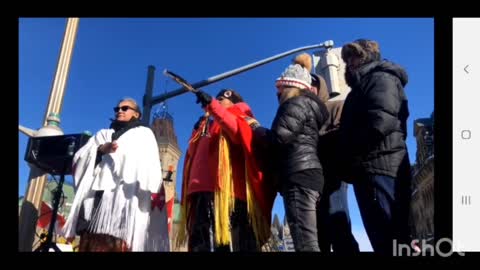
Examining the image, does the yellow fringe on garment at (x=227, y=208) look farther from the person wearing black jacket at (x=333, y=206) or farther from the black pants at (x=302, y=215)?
the person wearing black jacket at (x=333, y=206)

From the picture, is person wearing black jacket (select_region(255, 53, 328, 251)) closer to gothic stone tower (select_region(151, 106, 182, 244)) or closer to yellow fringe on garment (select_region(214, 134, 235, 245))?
yellow fringe on garment (select_region(214, 134, 235, 245))

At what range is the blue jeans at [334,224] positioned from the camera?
2838 mm

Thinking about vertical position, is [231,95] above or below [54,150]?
above

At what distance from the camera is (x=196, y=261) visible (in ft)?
6.39

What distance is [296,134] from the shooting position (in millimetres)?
2602

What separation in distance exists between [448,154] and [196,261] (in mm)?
1528

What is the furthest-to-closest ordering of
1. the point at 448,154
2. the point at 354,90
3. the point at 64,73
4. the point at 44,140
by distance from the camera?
the point at 64,73, the point at 44,140, the point at 354,90, the point at 448,154

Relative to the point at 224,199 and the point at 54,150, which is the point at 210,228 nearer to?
the point at 224,199

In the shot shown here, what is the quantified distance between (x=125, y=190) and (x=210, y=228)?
0.73 metres

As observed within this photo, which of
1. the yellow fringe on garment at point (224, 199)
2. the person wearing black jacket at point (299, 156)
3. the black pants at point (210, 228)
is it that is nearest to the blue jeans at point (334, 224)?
the person wearing black jacket at point (299, 156)

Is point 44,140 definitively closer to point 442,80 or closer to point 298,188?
point 298,188

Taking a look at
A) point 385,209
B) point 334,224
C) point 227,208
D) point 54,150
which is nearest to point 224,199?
point 227,208
